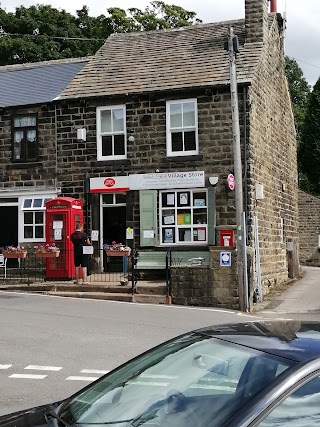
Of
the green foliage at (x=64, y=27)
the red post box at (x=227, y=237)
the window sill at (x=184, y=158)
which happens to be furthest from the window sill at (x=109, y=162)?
the green foliage at (x=64, y=27)

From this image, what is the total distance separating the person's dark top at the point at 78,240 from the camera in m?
16.2

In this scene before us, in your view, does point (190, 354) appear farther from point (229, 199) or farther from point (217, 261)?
point (229, 199)

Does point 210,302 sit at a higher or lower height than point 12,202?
lower

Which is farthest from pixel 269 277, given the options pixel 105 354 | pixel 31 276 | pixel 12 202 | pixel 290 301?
pixel 105 354

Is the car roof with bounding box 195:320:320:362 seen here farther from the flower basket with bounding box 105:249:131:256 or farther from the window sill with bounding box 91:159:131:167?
the window sill with bounding box 91:159:131:167

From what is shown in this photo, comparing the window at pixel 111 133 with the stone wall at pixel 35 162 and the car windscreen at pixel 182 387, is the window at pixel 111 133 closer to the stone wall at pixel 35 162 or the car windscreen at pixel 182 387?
the stone wall at pixel 35 162

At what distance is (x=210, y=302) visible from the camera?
14805 mm

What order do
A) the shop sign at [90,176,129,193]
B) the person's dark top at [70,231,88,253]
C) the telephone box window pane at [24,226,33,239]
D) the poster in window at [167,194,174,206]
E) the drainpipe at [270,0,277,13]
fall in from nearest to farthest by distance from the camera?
the person's dark top at [70,231,88,253], the poster in window at [167,194,174,206], the shop sign at [90,176,129,193], the telephone box window pane at [24,226,33,239], the drainpipe at [270,0,277,13]

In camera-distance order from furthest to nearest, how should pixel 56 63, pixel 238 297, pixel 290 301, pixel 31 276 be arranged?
pixel 56 63
pixel 31 276
pixel 290 301
pixel 238 297

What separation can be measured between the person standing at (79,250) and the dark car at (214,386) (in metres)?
12.7

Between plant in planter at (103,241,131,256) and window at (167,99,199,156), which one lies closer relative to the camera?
plant in planter at (103,241,131,256)

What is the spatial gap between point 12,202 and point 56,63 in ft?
20.7

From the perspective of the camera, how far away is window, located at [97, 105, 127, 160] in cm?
1889

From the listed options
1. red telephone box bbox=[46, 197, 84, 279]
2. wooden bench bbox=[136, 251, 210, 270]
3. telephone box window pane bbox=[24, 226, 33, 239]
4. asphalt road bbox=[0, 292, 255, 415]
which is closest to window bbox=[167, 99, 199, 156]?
wooden bench bbox=[136, 251, 210, 270]
